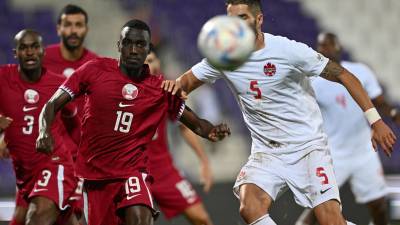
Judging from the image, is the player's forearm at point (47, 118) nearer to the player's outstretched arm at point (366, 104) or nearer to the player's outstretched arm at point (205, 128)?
the player's outstretched arm at point (205, 128)

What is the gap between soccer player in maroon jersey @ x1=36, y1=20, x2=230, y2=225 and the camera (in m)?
5.97

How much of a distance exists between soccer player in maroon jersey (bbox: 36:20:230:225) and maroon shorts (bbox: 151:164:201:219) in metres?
2.03

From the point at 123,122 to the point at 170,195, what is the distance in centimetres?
226

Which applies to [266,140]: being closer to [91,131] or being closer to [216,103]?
[91,131]

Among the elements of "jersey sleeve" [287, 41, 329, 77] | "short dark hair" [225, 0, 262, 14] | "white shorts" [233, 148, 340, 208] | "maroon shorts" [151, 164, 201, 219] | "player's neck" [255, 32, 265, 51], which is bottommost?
"maroon shorts" [151, 164, 201, 219]

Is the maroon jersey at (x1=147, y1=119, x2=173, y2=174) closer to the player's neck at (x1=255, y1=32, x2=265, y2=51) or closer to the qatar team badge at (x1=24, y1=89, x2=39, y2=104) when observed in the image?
the qatar team badge at (x1=24, y1=89, x2=39, y2=104)

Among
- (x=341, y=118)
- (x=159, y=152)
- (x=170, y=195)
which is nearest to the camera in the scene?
(x=170, y=195)

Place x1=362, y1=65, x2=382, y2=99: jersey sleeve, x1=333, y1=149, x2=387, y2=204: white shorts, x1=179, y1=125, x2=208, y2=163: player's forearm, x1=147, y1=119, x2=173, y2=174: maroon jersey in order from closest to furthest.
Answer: x1=147, y1=119, x2=173, y2=174: maroon jersey < x1=362, y1=65, x2=382, y2=99: jersey sleeve < x1=333, y1=149, x2=387, y2=204: white shorts < x1=179, y1=125, x2=208, y2=163: player's forearm

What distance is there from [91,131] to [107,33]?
7.35 meters

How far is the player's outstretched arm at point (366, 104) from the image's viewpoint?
5660 millimetres

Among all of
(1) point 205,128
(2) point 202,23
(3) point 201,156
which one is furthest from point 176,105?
(2) point 202,23

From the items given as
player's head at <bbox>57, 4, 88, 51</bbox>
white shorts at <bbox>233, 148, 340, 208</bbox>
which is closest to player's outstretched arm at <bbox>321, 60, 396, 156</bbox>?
white shorts at <bbox>233, 148, 340, 208</bbox>

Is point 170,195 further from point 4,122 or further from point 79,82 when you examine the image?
point 79,82

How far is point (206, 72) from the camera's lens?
6191 millimetres
